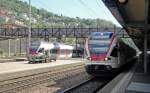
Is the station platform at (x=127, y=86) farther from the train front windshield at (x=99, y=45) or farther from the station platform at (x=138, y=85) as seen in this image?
the train front windshield at (x=99, y=45)

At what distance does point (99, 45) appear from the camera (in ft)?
71.9

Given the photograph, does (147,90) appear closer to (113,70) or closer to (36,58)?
(113,70)

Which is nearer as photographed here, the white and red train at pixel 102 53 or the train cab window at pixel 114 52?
the white and red train at pixel 102 53

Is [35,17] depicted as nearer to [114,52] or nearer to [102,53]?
[114,52]

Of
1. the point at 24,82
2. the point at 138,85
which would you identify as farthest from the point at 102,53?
the point at 24,82

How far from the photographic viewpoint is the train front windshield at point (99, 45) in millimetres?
21391

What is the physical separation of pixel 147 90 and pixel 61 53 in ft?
179

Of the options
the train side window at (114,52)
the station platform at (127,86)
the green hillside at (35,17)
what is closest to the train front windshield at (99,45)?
the train side window at (114,52)

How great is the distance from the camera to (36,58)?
48344mm

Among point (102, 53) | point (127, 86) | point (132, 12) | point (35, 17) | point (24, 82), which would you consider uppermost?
point (35, 17)

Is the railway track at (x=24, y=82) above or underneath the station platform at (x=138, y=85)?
underneath

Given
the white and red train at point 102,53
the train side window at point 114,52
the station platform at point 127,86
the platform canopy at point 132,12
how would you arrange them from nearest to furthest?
the station platform at point 127,86
the platform canopy at point 132,12
the white and red train at point 102,53
the train side window at point 114,52

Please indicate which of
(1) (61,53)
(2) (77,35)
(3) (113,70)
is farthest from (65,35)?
(3) (113,70)

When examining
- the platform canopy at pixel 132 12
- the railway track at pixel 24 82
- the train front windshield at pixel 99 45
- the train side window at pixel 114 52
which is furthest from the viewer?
the train side window at pixel 114 52
